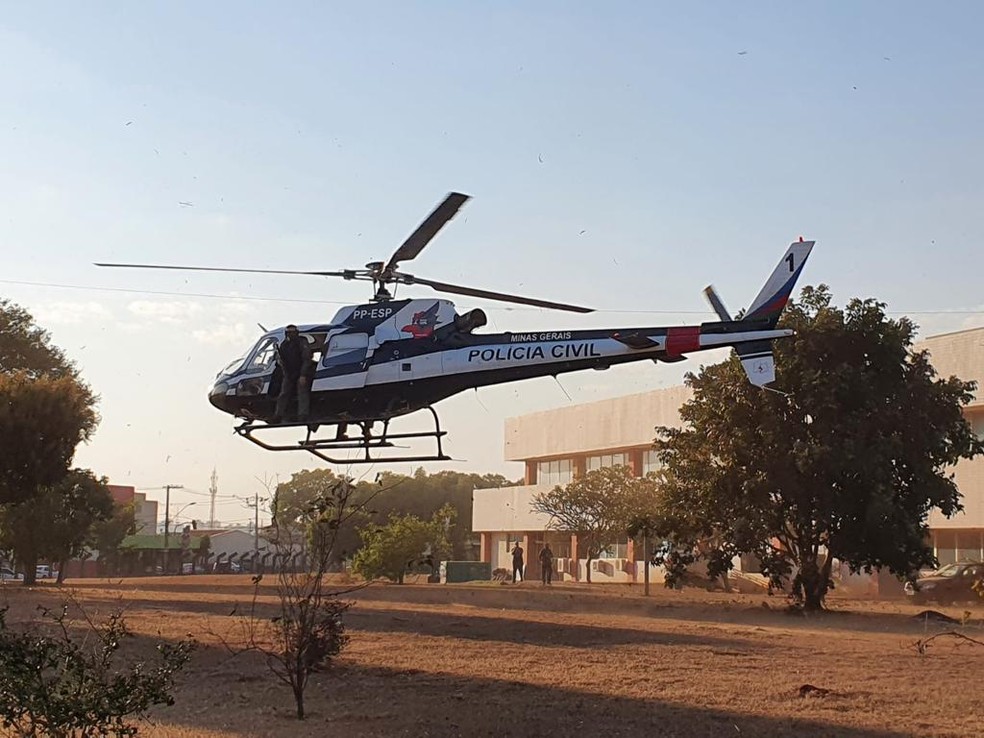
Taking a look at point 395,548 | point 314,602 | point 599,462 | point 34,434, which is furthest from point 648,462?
point 314,602

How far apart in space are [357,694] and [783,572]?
59.8 ft

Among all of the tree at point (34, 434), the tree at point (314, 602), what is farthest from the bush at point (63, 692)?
the tree at point (34, 434)

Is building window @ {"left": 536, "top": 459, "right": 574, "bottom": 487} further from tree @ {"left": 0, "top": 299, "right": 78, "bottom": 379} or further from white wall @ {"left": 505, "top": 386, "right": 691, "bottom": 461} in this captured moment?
tree @ {"left": 0, "top": 299, "right": 78, "bottom": 379}

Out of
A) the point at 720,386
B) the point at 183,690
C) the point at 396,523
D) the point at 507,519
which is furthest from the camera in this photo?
the point at 507,519

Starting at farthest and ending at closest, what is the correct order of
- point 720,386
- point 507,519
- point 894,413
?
point 507,519 → point 720,386 → point 894,413

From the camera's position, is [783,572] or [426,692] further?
[783,572]

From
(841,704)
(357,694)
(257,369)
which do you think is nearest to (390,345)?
(257,369)

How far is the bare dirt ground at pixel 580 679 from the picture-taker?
12977mm

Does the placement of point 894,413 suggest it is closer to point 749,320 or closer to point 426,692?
point 749,320

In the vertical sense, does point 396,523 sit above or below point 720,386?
below

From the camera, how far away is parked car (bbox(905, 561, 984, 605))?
3794cm

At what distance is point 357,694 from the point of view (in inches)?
591

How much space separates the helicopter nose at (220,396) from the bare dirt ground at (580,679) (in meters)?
4.19

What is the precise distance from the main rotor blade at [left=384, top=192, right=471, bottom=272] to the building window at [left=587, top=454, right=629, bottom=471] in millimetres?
50468
